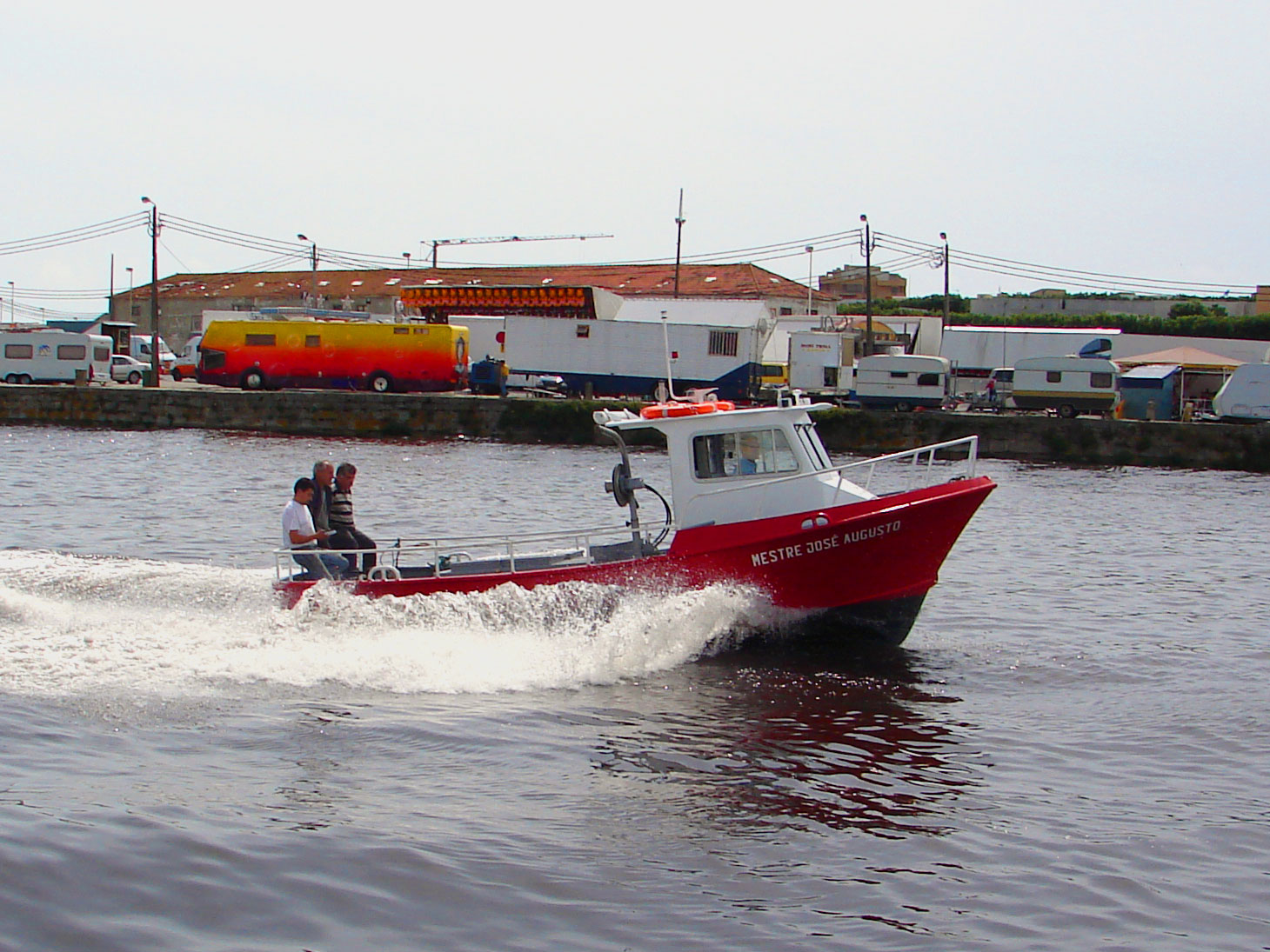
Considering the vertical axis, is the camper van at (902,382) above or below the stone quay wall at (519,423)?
above

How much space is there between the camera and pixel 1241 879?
802 cm

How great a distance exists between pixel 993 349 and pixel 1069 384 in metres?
8.31

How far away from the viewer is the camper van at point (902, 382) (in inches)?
1848

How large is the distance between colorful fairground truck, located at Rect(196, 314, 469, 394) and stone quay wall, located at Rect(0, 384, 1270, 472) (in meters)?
1.49

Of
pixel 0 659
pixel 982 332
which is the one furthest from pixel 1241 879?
pixel 982 332

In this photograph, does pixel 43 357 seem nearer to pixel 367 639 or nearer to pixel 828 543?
pixel 367 639

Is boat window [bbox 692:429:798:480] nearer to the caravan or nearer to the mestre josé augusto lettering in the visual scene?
the mestre josé augusto lettering

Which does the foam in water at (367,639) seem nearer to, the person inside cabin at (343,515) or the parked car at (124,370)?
the person inside cabin at (343,515)

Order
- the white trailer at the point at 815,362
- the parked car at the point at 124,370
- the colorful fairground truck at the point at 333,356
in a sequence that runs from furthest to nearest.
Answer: the parked car at the point at 124,370
the white trailer at the point at 815,362
the colorful fairground truck at the point at 333,356

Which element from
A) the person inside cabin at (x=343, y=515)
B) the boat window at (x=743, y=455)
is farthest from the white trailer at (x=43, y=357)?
the boat window at (x=743, y=455)

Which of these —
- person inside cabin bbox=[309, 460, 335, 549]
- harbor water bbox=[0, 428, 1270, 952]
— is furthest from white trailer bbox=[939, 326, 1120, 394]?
person inside cabin bbox=[309, 460, 335, 549]

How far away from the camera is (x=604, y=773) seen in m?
9.52

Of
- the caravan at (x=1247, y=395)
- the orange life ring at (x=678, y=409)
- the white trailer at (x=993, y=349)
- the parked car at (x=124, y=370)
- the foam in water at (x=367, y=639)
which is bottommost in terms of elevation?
the foam in water at (x=367, y=639)

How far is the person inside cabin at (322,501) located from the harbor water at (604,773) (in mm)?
935
